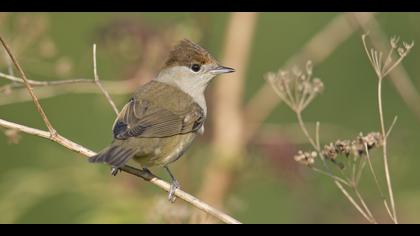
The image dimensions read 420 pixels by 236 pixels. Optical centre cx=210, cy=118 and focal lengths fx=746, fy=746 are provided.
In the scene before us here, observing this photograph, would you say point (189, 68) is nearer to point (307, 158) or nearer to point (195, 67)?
point (195, 67)

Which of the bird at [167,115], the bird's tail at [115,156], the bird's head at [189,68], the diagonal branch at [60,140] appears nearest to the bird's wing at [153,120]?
the bird at [167,115]

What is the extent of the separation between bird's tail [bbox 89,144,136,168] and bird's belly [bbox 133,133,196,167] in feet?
0.80

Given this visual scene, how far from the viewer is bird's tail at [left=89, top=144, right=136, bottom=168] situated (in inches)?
161

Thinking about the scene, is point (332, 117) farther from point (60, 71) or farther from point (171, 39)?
point (60, 71)

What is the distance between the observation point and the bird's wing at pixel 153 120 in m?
4.73

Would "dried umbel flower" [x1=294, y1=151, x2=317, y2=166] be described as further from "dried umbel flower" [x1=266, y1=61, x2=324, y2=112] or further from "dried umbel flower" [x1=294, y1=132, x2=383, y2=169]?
"dried umbel flower" [x1=266, y1=61, x2=324, y2=112]

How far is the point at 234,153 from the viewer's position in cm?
546

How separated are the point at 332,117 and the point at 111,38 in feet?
11.1

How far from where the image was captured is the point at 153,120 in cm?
492

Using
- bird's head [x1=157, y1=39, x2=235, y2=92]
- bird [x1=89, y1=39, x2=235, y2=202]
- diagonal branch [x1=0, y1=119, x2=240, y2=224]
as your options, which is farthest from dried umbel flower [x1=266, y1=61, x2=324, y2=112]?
bird's head [x1=157, y1=39, x2=235, y2=92]

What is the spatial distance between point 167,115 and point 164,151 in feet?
1.00

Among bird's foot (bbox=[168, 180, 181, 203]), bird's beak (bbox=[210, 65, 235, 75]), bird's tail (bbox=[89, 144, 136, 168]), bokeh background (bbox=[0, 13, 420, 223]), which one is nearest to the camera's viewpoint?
bird's tail (bbox=[89, 144, 136, 168])

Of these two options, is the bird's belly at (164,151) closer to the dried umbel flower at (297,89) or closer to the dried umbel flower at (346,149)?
the dried umbel flower at (297,89)

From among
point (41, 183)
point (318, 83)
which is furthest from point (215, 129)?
point (318, 83)
